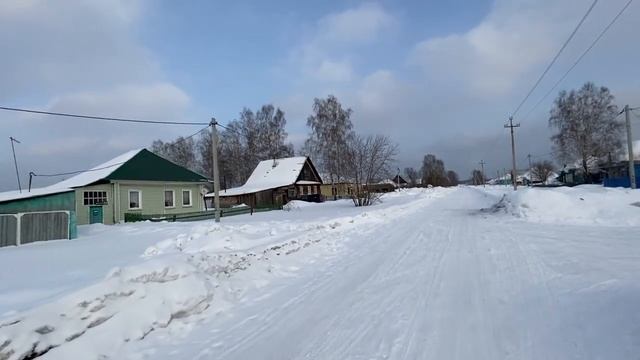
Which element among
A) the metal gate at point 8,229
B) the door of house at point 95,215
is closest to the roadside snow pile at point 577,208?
the metal gate at point 8,229


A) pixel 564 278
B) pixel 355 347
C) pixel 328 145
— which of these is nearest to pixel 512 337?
pixel 355 347

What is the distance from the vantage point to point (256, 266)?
9.75 m

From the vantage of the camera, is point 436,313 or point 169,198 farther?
point 169,198

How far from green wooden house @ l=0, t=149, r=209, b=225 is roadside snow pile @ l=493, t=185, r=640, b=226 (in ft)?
80.6

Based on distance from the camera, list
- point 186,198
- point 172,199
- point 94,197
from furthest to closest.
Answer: point 186,198, point 172,199, point 94,197

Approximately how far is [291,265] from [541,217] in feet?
44.7

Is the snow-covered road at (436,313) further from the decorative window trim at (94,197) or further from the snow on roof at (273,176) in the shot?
the snow on roof at (273,176)

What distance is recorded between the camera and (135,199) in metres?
33.5

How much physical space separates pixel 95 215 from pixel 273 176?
30.0 m

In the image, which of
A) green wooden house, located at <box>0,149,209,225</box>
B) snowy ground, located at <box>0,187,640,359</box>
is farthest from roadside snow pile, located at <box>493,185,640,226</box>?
green wooden house, located at <box>0,149,209,225</box>

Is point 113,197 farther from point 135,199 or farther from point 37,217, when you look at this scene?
point 37,217

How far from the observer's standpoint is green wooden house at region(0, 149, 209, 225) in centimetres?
3094

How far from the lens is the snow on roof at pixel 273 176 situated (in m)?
55.3

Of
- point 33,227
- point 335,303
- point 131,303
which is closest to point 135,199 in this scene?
point 33,227
